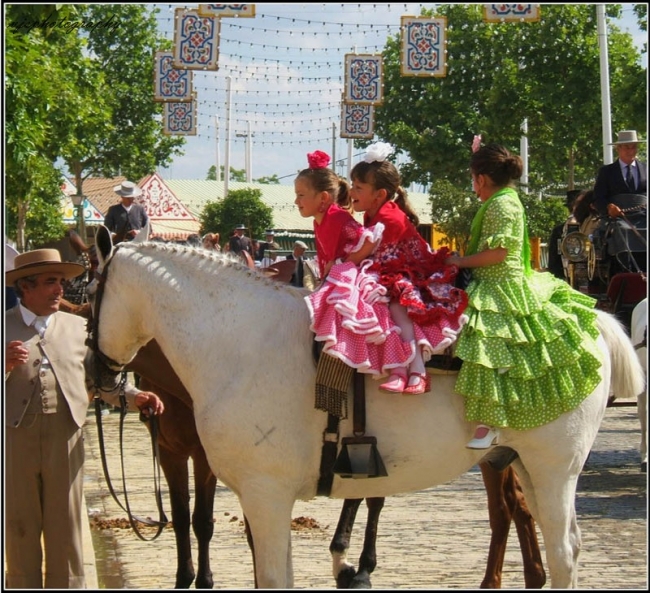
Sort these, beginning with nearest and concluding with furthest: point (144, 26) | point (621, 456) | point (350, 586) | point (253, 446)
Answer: point (253, 446)
point (350, 586)
point (621, 456)
point (144, 26)

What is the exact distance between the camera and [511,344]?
5422mm

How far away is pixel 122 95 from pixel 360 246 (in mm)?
43670

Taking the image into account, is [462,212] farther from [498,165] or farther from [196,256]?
[196,256]

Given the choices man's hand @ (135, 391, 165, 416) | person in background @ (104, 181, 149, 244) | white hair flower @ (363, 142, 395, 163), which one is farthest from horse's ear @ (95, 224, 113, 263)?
person in background @ (104, 181, 149, 244)

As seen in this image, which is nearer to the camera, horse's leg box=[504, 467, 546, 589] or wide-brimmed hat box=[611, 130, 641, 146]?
horse's leg box=[504, 467, 546, 589]

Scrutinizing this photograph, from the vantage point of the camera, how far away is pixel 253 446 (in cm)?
519

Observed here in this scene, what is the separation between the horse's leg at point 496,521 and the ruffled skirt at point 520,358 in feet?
4.03

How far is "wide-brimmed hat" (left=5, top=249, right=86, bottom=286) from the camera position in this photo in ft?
19.1

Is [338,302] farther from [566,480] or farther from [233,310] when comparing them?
[566,480]

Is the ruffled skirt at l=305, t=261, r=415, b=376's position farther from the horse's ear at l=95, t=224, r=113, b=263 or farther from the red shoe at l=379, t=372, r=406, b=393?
the horse's ear at l=95, t=224, r=113, b=263

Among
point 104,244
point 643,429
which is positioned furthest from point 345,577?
point 643,429

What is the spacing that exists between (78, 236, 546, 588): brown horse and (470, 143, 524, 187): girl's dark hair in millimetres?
1633

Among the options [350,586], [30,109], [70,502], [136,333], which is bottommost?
[350,586]

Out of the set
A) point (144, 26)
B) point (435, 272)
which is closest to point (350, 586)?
point (435, 272)
